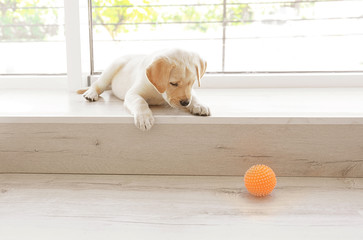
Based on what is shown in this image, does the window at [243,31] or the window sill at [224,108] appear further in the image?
the window at [243,31]

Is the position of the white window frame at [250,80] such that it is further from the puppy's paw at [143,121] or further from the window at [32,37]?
the puppy's paw at [143,121]

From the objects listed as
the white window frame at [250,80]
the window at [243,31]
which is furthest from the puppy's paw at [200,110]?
the window at [243,31]

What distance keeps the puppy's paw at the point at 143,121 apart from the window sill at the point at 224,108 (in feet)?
0.10

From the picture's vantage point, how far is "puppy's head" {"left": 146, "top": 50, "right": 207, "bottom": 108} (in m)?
1.29

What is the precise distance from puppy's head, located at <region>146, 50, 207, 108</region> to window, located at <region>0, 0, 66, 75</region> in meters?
0.90

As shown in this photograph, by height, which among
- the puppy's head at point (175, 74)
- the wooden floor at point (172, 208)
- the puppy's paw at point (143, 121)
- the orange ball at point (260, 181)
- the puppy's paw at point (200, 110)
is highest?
the puppy's head at point (175, 74)

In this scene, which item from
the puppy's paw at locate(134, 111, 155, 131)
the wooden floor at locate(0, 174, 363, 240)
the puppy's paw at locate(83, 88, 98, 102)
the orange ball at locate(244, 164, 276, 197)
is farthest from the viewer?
the puppy's paw at locate(83, 88, 98, 102)

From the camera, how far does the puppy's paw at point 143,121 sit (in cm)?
127

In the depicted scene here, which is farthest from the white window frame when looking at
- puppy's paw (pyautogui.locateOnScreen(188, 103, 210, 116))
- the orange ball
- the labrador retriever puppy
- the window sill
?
the orange ball

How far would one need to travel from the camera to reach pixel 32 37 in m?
2.01

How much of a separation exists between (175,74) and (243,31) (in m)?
0.85

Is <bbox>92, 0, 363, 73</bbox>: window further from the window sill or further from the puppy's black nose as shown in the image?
the puppy's black nose

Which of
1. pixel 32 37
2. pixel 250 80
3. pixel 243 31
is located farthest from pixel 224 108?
pixel 32 37

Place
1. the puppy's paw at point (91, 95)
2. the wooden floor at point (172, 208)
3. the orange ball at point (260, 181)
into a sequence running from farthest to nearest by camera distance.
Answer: the puppy's paw at point (91, 95), the orange ball at point (260, 181), the wooden floor at point (172, 208)
